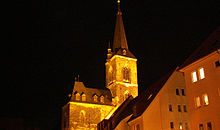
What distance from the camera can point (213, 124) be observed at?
2708 cm

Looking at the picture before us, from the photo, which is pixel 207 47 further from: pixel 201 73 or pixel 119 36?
pixel 119 36

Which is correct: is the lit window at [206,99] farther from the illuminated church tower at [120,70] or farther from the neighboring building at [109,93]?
the illuminated church tower at [120,70]

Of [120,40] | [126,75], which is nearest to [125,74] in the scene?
[126,75]

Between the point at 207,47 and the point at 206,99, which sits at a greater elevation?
the point at 207,47

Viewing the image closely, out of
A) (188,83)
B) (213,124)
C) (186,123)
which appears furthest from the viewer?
(186,123)

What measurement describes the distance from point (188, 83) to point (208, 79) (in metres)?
3.08

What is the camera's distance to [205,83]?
28.7 meters

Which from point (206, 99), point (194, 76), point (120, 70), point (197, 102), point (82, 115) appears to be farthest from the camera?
point (120, 70)

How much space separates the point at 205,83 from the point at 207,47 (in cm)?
361

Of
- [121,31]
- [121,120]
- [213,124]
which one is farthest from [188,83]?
[121,31]

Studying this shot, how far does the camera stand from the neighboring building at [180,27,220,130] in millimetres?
27406

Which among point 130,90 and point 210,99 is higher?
point 130,90

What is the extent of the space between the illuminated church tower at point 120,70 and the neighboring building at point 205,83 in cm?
4205

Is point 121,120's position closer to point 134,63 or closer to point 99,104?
point 99,104
